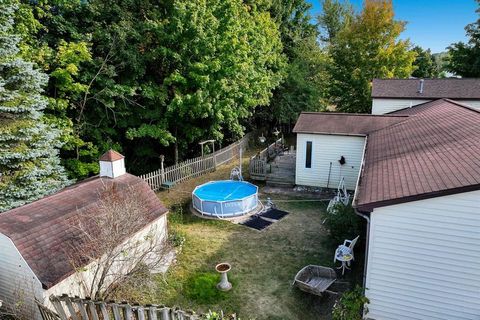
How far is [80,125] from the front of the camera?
55.9 ft

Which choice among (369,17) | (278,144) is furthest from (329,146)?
(369,17)

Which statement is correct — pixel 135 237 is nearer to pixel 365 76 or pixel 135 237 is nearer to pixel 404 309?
pixel 404 309

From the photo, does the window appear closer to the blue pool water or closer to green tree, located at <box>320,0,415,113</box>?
the blue pool water

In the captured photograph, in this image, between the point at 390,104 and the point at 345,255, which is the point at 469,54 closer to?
the point at 390,104

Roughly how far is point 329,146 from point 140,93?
11.5 m

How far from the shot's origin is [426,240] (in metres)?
7.38

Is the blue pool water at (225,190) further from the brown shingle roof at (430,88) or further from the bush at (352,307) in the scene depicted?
the brown shingle roof at (430,88)

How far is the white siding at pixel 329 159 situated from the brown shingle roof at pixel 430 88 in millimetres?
6809

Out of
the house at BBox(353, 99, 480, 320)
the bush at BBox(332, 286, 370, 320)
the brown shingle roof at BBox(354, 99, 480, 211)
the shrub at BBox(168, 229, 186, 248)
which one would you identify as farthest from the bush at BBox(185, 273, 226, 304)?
the brown shingle roof at BBox(354, 99, 480, 211)

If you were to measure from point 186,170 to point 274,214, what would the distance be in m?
7.14

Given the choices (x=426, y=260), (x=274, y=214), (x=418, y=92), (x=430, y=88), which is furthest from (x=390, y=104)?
(x=426, y=260)

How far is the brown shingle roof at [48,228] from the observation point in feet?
26.0

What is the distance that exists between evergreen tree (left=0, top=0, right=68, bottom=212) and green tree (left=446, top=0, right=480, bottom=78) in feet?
114

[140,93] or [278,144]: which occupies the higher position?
[140,93]
